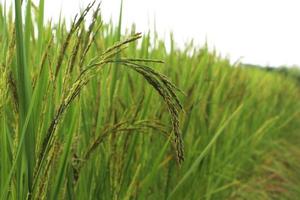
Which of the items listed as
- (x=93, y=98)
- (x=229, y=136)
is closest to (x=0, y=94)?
(x=93, y=98)

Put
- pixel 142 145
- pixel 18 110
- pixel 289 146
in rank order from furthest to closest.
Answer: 1. pixel 289 146
2. pixel 142 145
3. pixel 18 110

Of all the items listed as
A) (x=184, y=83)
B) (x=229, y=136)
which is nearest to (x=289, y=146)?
(x=229, y=136)

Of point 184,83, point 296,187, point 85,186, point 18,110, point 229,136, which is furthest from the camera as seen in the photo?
point 296,187

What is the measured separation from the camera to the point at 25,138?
0.72 meters

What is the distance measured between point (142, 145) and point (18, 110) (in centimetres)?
60

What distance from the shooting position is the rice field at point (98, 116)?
0.64 meters

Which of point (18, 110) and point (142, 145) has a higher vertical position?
point (18, 110)

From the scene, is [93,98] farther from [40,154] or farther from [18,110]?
[40,154]

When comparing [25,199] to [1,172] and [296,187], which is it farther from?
[296,187]

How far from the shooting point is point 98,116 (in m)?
1.01

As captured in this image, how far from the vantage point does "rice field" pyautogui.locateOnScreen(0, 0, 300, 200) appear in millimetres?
644

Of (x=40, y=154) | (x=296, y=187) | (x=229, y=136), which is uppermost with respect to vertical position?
(x=40, y=154)

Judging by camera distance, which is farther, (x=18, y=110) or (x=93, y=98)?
(x=93, y=98)

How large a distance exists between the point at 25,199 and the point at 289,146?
386 centimetres
